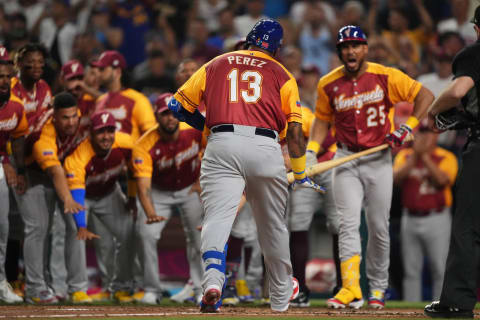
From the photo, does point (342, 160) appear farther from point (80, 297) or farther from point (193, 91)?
point (80, 297)

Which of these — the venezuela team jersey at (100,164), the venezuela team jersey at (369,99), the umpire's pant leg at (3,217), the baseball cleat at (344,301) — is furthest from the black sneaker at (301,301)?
the umpire's pant leg at (3,217)

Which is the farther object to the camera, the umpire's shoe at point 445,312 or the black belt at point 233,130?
the black belt at point 233,130

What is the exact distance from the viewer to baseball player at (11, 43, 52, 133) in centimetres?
841

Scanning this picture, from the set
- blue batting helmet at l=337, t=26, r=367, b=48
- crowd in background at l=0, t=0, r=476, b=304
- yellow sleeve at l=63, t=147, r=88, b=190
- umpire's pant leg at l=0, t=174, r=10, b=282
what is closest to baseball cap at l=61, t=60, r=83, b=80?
yellow sleeve at l=63, t=147, r=88, b=190

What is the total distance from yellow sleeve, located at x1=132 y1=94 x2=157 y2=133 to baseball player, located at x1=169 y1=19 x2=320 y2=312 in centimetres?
308

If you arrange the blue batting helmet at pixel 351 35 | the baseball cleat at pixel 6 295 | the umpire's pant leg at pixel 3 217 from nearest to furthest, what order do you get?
the blue batting helmet at pixel 351 35, the umpire's pant leg at pixel 3 217, the baseball cleat at pixel 6 295

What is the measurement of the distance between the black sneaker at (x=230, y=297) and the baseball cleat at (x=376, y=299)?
1.32 metres

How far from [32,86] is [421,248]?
5.22 m

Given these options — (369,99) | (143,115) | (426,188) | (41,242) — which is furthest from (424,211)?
(41,242)

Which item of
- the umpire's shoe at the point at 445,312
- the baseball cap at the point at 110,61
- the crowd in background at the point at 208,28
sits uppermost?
the crowd in background at the point at 208,28

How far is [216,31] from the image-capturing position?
45.7ft

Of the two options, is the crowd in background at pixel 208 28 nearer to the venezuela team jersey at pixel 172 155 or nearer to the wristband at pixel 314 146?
the venezuela team jersey at pixel 172 155

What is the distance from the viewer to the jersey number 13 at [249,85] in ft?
20.0

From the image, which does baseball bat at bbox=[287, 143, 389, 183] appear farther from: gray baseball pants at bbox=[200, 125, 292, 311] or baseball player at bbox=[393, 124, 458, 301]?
baseball player at bbox=[393, 124, 458, 301]
